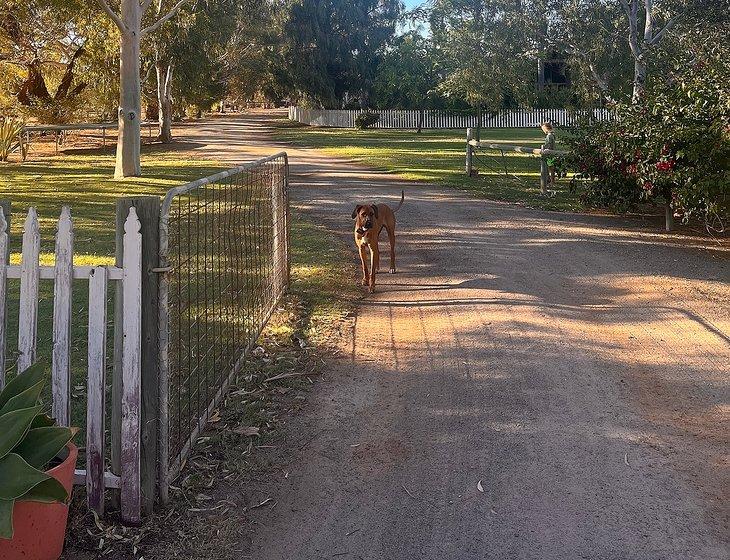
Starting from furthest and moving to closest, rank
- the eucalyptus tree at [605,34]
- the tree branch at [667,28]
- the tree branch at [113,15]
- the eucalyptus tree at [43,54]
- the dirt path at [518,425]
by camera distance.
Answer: the eucalyptus tree at [43,54], the eucalyptus tree at [605,34], the tree branch at [667,28], the tree branch at [113,15], the dirt path at [518,425]

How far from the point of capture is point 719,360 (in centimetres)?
674

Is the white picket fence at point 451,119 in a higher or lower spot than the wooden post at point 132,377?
higher

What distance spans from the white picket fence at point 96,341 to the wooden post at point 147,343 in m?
0.05

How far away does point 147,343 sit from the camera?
13.8 ft

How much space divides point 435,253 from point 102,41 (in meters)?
24.3

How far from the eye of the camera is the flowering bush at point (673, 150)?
11266 mm

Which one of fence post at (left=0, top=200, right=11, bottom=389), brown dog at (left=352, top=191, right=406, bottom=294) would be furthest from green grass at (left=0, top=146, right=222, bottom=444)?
brown dog at (left=352, top=191, right=406, bottom=294)

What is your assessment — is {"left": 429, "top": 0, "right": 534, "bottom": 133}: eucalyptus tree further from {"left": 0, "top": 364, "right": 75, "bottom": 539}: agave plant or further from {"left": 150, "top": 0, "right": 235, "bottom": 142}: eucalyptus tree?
{"left": 0, "top": 364, "right": 75, "bottom": 539}: agave plant

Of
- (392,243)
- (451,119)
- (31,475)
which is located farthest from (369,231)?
(451,119)

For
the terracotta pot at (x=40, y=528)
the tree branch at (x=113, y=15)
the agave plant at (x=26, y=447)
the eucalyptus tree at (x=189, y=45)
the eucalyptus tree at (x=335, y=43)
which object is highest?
the eucalyptus tree at (x=335, y=43)

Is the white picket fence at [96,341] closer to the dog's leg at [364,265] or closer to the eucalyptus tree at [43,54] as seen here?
the dog's leg at [364,265]

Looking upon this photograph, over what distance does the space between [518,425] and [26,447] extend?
3033 millimetres

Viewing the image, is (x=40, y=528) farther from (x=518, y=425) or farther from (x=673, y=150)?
(x=673, y=150)

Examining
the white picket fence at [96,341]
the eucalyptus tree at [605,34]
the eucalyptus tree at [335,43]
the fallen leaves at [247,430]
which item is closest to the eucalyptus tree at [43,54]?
the eucalyptus tree at [605,34]
